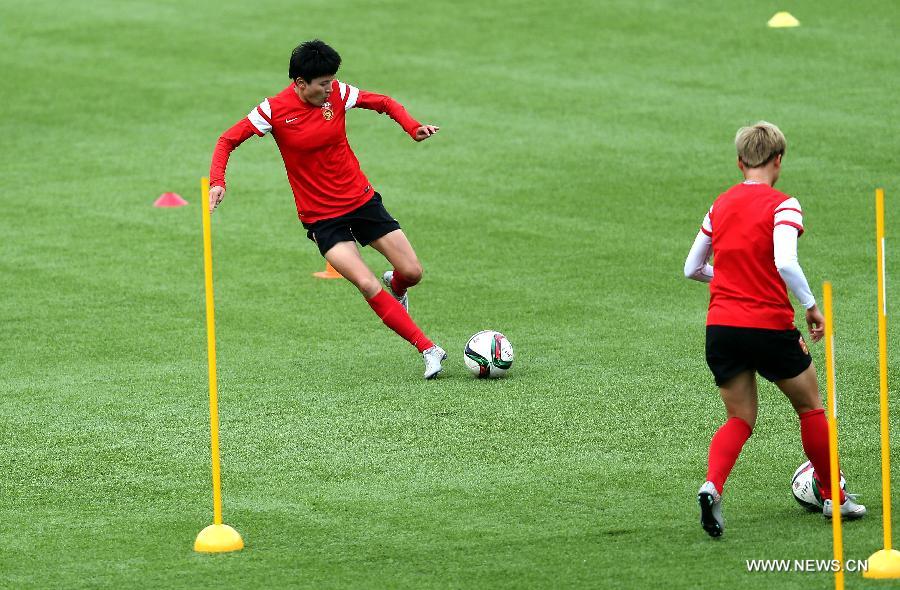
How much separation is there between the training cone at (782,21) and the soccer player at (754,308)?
14.7 metres

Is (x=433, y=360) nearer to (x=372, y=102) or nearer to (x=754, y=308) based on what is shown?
(x=372, y=102)

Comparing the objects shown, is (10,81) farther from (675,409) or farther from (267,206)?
(675,409)

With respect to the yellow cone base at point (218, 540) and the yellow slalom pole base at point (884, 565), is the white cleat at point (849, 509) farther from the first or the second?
the yellow cone base at point (218, 540)

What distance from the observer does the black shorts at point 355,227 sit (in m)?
9.98

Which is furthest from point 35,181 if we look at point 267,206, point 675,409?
point 675,409

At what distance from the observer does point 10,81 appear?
66.6ft

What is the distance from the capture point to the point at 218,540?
6797 millimetres

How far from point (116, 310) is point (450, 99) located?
7703mm

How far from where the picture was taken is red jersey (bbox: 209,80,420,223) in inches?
383

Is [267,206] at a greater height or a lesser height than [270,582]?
greater

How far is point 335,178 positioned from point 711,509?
13.6 ft

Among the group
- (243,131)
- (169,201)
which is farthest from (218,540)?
(169,201)

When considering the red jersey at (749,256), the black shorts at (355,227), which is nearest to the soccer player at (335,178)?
the black shorts at (355,227)

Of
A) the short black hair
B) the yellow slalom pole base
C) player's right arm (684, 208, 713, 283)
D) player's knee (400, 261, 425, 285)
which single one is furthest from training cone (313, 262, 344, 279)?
the yellow slalom pole base
